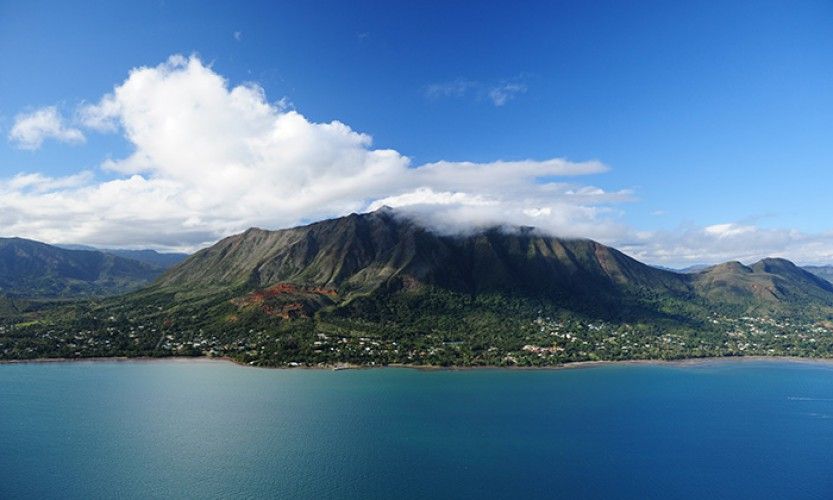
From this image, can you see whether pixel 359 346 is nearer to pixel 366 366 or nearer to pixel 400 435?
pixel 366 366

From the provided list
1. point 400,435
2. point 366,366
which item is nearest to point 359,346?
point 366,366

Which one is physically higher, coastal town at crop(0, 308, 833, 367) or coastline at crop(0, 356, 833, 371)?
coastal town at crop(0, 308, 833, 367)

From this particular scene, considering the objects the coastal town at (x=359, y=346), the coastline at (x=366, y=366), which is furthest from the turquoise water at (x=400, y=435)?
the coastal town at (x=359, y=346)

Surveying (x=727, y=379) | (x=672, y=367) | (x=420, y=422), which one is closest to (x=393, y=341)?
(x=420, y=422)

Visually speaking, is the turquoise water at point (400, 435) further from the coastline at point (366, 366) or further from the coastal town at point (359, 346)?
the coastal town at point (359, 346)

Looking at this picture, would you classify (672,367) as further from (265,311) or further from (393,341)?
(265,311)

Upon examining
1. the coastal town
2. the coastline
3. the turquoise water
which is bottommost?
the turquoise water

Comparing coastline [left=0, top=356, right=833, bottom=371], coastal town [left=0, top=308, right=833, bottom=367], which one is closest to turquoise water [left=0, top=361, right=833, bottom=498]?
coastline [left=0, top=356, right=833, bottom=371]

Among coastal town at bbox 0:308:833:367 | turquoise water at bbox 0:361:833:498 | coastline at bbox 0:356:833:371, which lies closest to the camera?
turquoise water at bbox 0:361:833:498

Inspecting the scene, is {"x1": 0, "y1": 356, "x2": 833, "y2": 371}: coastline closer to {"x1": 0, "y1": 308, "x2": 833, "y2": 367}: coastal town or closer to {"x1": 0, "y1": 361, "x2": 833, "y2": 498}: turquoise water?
{"x1": 0, "y1": 308, "x2": 833, "y2": 367}: coastal town

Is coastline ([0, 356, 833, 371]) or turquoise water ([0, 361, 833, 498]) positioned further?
coastline ([0, 356, 833, 371])
